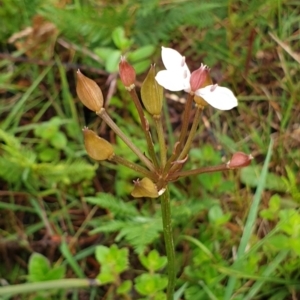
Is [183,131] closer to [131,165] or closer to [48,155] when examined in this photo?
[131,165]

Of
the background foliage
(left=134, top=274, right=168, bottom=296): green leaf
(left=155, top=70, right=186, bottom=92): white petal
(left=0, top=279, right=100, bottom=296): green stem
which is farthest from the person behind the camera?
the background foliage

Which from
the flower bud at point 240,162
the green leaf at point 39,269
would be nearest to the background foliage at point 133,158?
the green leaf at point 39,269

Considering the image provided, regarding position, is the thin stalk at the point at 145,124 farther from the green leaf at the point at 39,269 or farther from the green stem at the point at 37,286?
the green leaf at the point at 39,269

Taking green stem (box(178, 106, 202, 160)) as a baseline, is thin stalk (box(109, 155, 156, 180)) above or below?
below

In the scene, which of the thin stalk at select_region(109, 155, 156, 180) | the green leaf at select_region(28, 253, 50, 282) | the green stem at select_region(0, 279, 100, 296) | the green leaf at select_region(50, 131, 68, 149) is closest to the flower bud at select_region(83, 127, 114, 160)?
the thin stalk at select_region(109, 155, 156, 180)

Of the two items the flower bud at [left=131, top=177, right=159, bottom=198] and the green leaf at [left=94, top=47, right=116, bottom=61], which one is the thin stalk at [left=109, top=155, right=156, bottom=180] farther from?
the green leaf at [left=94, top=47, right=116, bottom=61]

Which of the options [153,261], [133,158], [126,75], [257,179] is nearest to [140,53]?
[133,158]

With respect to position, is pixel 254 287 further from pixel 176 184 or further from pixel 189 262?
pixel 176 184
